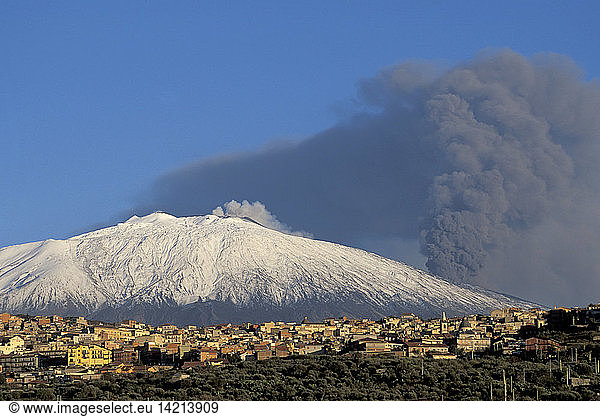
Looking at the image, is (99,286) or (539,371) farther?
(99,286)

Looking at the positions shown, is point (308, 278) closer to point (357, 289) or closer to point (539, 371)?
point (357, 289)

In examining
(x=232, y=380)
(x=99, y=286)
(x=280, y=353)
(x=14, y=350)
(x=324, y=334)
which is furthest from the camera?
(x=99, y=286)

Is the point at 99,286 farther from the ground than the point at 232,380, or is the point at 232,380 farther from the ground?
the point at 99,286

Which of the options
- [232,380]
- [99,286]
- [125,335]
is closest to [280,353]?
[232,380]
